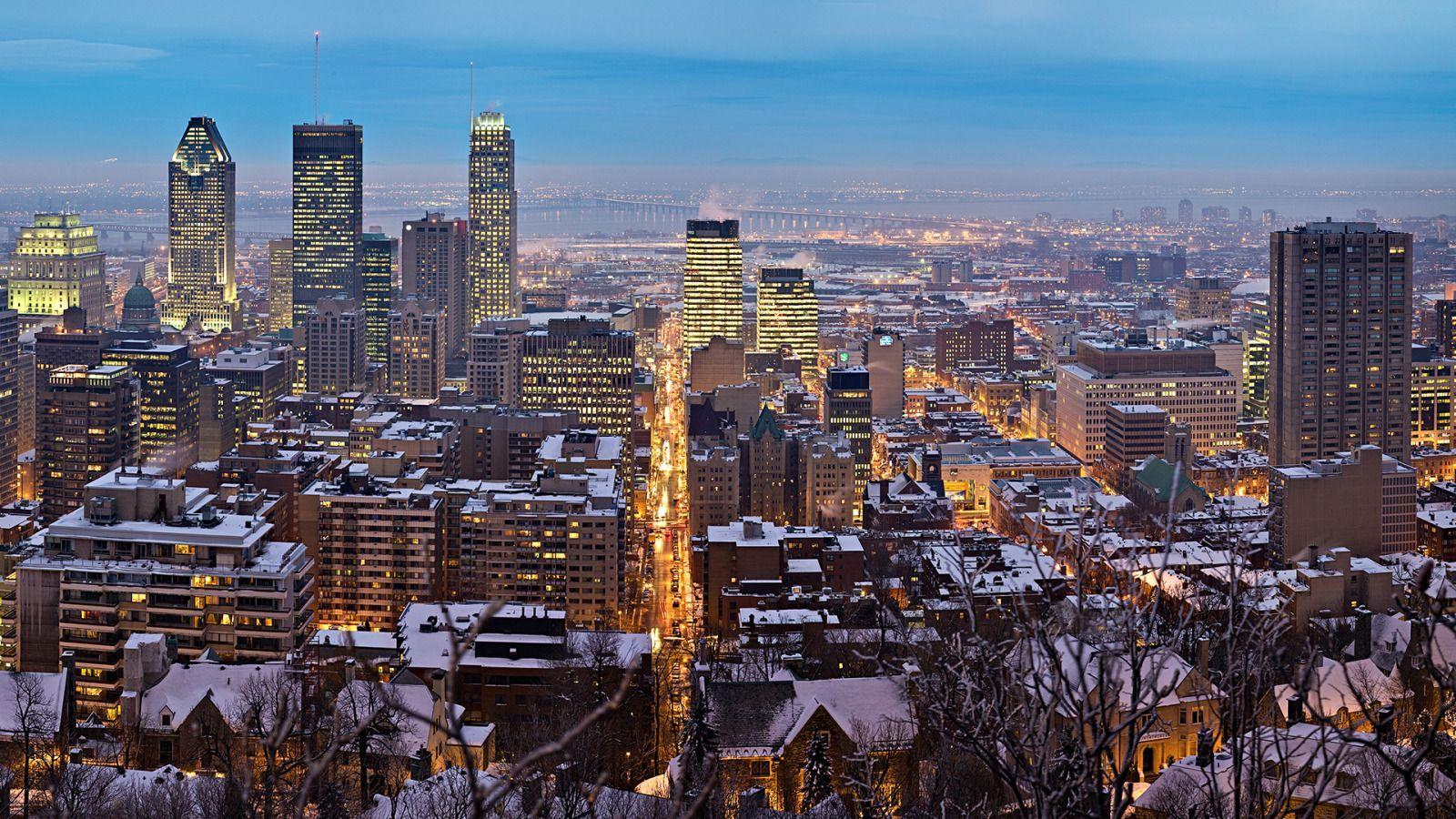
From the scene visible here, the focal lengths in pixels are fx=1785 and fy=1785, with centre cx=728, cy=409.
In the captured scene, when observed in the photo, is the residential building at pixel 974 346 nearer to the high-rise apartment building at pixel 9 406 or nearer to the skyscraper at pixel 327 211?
the skyscraper at pixel 327 211

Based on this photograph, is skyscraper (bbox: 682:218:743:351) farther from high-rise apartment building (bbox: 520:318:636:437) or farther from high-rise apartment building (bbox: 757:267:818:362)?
high-rise apartment building (bbox: 520:318:636:437)

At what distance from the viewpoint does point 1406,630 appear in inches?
811

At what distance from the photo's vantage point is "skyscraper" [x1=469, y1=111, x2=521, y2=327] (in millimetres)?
73062

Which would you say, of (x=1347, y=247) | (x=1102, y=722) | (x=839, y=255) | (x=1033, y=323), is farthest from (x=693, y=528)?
(x=839, y=255)

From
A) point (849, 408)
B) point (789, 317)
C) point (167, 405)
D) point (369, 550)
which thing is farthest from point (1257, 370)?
point (369, 550)

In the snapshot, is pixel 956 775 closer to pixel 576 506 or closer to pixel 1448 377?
pixel 576 506

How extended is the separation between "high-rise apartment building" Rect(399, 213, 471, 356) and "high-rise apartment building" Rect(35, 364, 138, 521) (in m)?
32.1

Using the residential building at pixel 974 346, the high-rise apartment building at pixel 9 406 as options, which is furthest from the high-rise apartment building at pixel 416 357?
the residential building at pixel 974 346

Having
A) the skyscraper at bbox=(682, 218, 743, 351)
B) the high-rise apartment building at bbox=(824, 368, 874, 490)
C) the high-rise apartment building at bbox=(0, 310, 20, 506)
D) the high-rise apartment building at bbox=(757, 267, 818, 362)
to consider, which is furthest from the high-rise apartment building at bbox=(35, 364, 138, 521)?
the high-rise apartment building at bbox=(757, 267, 818, 362)

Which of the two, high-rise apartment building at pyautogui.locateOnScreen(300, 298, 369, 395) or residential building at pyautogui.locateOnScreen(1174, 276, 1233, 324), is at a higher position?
residential building at pyautogui.locateOnScreen(1174, 276, 1233, 324)

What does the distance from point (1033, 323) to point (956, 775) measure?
6771 cm

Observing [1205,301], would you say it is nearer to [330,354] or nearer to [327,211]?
[330,354]

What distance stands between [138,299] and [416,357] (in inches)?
580

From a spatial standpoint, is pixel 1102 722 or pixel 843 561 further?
pixel 843 561
